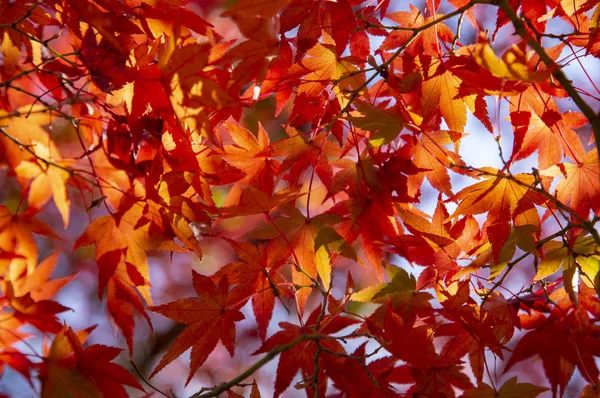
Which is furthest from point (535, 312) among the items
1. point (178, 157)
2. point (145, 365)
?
point (145, 365)

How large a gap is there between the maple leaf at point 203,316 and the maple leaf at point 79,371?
124 mm

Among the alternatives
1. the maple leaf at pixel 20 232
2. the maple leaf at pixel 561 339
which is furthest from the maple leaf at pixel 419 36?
the maple leaf at pixel 20 232

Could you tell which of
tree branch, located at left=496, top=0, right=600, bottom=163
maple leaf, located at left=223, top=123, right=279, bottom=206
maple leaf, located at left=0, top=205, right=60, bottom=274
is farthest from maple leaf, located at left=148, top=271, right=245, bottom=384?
tree branch, located at left=496, top=0, right=600, bottom=163

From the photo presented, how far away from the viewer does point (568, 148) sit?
1.12 metres

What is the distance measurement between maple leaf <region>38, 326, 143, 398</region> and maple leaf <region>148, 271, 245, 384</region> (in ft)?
0.41

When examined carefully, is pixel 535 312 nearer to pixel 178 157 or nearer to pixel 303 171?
pixel 303 171

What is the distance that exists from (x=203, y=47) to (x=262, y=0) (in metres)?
0.10

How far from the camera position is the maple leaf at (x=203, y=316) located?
956 millimetres

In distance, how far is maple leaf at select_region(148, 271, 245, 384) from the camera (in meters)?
0.96

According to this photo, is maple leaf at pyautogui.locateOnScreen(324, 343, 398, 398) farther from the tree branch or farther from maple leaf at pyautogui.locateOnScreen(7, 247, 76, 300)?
maple leaf at pyautogui.locateOnScreen(7, 247, 76, 300)

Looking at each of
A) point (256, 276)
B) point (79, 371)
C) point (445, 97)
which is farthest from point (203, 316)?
point (445, 97)

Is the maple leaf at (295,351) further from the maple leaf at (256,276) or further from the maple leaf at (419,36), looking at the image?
the maple leaf at (419,36)

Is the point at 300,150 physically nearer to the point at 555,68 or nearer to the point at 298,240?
the point at 298,240

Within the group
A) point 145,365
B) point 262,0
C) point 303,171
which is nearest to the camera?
point 262,0
